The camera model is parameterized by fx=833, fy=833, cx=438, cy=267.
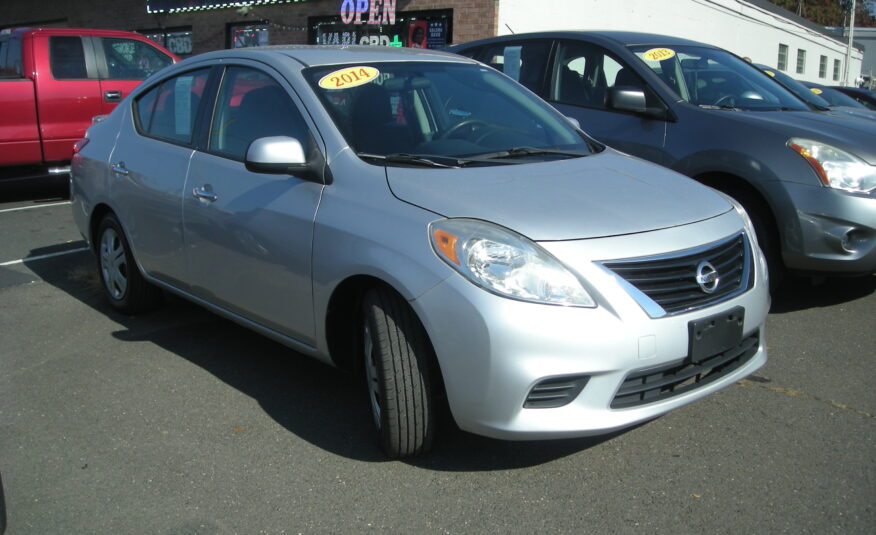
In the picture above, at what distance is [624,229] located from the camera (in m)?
3.08

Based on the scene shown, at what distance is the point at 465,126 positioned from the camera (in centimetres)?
403

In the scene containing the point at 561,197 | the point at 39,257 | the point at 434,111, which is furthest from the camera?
the point at 39,257

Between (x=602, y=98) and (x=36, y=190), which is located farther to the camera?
(x=36, y=190)

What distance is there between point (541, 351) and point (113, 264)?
3.37 m

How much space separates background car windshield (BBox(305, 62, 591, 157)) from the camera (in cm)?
374

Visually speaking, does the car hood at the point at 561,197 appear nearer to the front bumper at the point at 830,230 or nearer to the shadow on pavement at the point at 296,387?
the shadow on pavement at the point at 296,387

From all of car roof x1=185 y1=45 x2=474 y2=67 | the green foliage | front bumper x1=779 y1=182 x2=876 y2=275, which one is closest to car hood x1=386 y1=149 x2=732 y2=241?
car roof x1=185 y1=45 x2=474 y2=67

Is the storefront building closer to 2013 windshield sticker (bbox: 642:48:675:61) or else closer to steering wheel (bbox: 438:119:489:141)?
2013 windshield sticker (bbox: 642:48:675:61)

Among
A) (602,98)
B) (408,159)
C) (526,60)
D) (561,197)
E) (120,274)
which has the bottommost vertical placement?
(120,274)

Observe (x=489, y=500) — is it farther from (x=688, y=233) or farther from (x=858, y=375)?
(x=858, y=375)

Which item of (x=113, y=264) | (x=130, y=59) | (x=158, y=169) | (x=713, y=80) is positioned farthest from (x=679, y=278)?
(x=130, y=59)

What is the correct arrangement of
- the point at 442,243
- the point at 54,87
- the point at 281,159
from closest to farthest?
the point at 442,243 < the point at 281,159 < the point at 54,87

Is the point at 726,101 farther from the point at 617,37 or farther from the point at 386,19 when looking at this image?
the point at 386,19

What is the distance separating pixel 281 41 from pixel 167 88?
1485 centimetres
